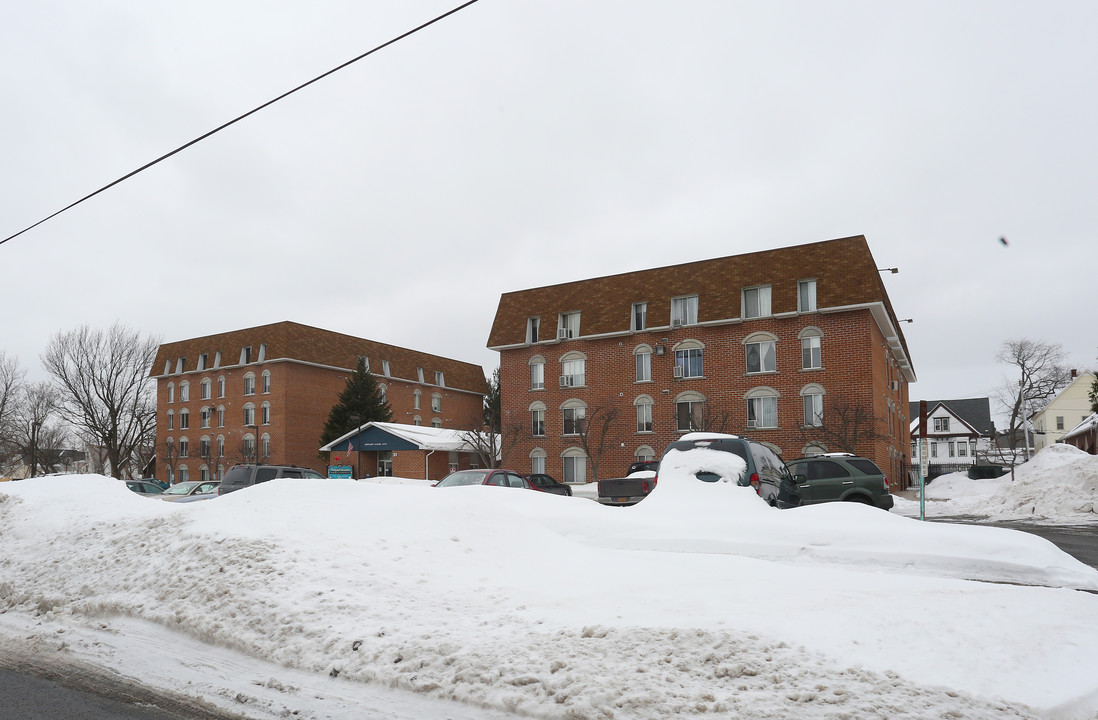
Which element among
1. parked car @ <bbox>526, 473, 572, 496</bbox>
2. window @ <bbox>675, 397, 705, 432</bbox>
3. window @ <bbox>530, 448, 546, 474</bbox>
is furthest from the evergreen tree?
parked car @ <bbox>526, 473, 572, 496</bbox>

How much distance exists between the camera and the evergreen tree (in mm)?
54000

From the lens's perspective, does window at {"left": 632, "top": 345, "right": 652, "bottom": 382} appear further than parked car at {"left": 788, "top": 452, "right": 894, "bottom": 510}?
Yes

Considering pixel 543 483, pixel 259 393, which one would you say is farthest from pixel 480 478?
pixel 259 393

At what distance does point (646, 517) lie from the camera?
10422 millimetres

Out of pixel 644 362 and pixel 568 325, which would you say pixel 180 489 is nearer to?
pixel 568 325

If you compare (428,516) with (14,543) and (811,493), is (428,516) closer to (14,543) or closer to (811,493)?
(14,543)

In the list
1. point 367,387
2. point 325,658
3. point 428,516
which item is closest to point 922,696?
point 325,658

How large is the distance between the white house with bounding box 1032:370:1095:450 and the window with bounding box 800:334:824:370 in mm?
58695

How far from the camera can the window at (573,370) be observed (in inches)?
1596

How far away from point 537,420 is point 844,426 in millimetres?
16538

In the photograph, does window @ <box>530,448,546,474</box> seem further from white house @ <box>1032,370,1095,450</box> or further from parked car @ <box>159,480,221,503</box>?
white house @ <box>1032,370,1095,450</box>

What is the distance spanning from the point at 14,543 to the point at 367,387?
148 feet

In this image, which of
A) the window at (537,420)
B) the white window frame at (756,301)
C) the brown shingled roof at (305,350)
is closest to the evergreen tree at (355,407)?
the brown shingled roof at (305,350)

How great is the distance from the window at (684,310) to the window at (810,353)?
561 cm
